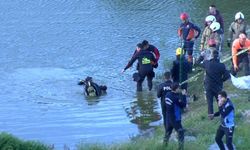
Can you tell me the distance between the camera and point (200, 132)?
1528 cm

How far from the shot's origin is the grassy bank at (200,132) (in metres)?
14.1

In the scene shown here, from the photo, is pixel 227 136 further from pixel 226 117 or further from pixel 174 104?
pixel 174 104

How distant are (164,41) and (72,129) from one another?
9.81 metres

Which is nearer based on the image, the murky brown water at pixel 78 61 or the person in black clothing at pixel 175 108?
the person in black clothing at pixel 175 108

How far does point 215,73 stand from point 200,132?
1324mm

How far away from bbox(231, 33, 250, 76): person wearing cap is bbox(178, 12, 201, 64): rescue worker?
278 cm

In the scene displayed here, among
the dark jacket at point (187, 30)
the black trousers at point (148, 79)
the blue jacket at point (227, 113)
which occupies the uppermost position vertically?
the dark jacket at point (187, 30)

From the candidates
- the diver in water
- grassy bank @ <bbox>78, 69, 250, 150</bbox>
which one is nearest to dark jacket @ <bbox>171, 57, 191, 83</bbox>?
grassy bank @ <bbox>78, 69, 250, 150</bbox>

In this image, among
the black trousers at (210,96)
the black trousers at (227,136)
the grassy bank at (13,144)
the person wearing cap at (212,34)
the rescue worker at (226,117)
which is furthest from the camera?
the person wearing cap at (212,34)

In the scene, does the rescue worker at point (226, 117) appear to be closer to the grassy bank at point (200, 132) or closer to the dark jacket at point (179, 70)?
the grassy bank at point (200, 132)

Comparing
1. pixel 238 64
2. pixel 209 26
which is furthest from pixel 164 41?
pixel 238 64

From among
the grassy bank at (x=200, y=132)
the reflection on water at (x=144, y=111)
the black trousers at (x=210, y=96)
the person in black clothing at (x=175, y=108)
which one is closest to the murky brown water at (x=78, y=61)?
the reflection on water at (x=144, y=111)

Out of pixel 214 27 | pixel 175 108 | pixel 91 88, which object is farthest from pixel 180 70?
pixel 175 108

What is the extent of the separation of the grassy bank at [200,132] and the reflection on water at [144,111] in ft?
2.70
